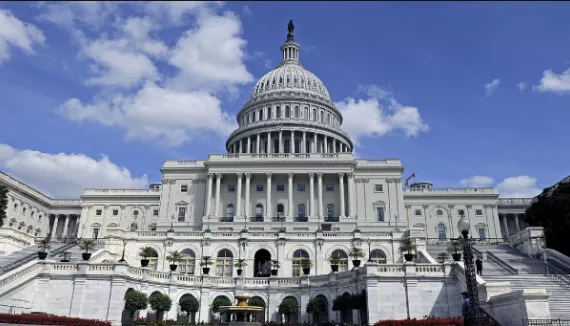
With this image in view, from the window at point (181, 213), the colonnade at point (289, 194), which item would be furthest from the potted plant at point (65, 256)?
the window at point (181, 213)

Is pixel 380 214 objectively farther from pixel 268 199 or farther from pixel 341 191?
pixel 268 199

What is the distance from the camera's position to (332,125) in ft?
364

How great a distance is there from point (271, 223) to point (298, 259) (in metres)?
19.1

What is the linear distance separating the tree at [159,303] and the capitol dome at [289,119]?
5947 cm

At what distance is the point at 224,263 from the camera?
51562 mm

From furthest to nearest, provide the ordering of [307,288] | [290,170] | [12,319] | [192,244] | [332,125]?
[332,125], [290,170], [192,244], [307,288], [12,319]

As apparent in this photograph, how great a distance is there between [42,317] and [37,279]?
8.71 metres

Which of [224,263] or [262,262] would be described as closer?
[224,263]

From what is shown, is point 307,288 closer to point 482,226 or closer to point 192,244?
point 192,244

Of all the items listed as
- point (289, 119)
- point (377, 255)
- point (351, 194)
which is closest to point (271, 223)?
point (351, 194)

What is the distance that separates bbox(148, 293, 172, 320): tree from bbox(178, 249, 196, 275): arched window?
1327 centimetres

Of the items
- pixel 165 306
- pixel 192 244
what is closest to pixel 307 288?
pixel 165 306

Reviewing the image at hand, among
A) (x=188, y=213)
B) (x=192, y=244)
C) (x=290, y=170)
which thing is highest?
(x=290, y=170)

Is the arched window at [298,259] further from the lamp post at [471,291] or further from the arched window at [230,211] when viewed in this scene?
the lamp post at [471,291]
